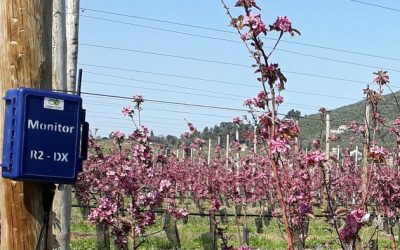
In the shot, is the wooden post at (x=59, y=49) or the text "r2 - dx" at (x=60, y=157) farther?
the wooden post at (x=59, y=49)

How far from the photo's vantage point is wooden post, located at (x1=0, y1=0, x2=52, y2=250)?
241cm

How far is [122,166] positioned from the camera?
6586 millimetres

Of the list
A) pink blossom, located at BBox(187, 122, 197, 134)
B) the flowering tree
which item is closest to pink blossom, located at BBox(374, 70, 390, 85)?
Answer: the flowering tree

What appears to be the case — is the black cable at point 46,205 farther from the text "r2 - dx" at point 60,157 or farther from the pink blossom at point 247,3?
the pink blossom at point 247,3

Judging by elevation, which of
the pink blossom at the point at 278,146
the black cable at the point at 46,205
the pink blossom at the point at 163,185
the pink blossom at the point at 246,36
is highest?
the pink blossom at the point at 246,36

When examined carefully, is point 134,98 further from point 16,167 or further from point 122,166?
point 16,167

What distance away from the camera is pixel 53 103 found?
7.70 ft

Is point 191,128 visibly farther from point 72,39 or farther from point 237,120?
point 72,39

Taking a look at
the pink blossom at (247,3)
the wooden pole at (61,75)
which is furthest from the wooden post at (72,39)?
the pink blossom at (247,3)

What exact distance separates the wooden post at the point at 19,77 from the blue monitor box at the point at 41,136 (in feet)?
0.33

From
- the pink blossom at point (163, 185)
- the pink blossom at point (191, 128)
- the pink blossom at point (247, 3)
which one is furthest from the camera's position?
the pink blossom at point (191, 128)

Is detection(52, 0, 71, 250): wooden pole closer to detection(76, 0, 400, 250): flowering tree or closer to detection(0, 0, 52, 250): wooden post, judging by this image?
detection(76, 0, 400, 250): flowering tree

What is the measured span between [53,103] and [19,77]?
0.61 feet

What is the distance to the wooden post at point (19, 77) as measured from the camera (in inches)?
94.7
